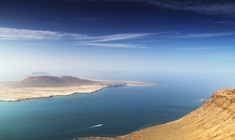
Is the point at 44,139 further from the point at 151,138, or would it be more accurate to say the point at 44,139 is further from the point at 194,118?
the point at 194,118

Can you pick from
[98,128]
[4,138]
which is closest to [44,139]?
[4,138]

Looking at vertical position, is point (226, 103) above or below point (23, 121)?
above

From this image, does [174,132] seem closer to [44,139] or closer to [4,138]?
[44,139]

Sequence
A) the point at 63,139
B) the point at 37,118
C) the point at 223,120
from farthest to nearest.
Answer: the point at 37,118 → the point at 63,139 → the point at 223,120

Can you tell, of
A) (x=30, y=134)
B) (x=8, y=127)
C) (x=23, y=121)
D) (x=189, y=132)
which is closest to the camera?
(x=189, y=132)

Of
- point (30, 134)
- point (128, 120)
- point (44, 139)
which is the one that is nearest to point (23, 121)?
point (30, 134)

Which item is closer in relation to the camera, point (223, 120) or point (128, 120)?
point (223, 120)
